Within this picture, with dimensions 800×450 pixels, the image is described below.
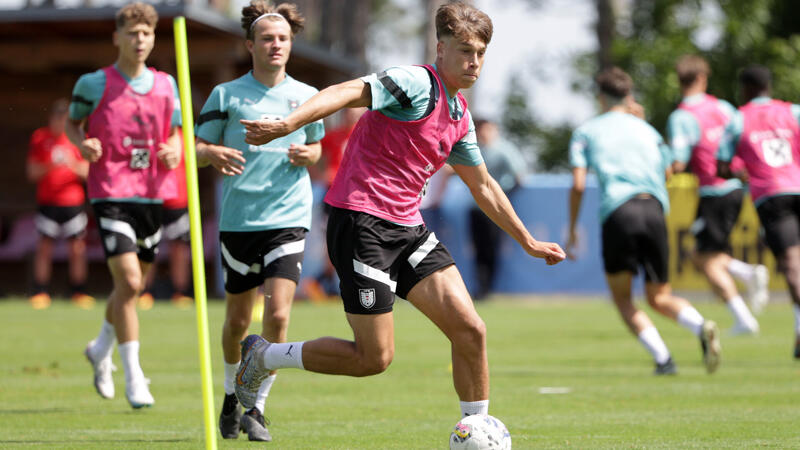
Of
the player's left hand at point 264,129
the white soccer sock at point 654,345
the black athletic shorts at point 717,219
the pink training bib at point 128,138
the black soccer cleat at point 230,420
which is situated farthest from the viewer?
the black athletic shorts at point 717,219

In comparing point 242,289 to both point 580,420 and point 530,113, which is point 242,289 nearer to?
point 580,420

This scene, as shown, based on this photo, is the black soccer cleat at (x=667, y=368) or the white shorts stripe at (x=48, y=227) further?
the white shorts stripe at (x=48, y=227)

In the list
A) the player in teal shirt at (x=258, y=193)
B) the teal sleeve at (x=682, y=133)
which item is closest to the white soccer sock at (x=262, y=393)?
the player in teal shirt at (x=258, y=193)

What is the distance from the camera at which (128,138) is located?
8.34 m

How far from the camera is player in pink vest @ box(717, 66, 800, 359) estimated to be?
37.0 feet

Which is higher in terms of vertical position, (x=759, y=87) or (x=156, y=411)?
(x=759, y=87)

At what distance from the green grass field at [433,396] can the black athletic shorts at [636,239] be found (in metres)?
0.88

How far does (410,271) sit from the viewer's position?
19.9 feet

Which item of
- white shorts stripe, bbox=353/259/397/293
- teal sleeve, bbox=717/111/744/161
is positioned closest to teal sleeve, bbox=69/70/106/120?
white shorts stripe, bbox=353/259/397/293

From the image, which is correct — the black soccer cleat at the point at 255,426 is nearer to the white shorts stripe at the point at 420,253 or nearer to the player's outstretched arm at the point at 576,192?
the white shorts stripe at the point at 420,253

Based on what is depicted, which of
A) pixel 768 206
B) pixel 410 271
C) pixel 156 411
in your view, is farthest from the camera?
pixel 768 206

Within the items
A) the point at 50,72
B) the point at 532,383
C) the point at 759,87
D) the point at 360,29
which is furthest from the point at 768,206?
the point at 360,29

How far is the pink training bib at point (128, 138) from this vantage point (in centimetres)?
828

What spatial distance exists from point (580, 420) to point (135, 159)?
333 cm
